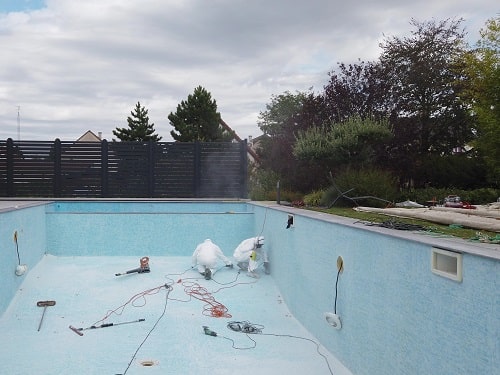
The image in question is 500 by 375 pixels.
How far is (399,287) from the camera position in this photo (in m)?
3.15

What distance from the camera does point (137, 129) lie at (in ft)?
104

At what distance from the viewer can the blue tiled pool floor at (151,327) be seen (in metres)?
4.50

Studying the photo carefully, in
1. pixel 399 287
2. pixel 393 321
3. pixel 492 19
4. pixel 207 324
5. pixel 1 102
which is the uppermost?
pixel 492 19

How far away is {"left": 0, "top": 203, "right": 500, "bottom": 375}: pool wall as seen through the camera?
2.31 metres

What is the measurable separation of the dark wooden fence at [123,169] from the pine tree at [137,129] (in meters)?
18.2

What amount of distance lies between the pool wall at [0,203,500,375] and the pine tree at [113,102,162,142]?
23.2 m

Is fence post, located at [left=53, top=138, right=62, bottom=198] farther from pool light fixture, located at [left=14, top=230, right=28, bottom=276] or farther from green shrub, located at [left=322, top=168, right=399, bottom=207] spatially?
green shrub, located at [left=322, top=168, right=399, bottom=207]

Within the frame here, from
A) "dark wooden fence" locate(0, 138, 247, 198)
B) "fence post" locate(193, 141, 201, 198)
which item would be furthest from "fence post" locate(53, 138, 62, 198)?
"fence post" locate(193, 141, 201, 198)

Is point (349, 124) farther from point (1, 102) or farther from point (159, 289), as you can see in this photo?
point (1, 102)

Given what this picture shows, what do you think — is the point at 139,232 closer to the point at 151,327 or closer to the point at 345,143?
the point at 151,327

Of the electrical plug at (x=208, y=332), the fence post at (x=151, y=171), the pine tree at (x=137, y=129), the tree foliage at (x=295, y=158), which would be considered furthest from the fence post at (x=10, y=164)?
the pine tree at (x=137, y=129)

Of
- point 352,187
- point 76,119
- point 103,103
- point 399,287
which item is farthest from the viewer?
point 76,119

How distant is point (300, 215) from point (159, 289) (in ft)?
9.06

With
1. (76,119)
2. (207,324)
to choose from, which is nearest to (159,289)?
(207,324)
